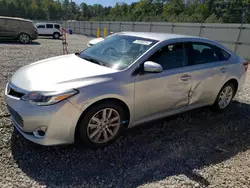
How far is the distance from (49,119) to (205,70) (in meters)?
2.69

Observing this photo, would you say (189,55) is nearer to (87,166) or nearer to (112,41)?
(112,41)

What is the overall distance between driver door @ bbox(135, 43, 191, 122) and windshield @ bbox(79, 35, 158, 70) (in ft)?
0.79

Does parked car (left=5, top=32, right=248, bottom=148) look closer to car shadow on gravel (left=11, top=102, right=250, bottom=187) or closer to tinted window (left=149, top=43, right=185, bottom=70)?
tinted window (left=149, top=43, right=185, bottom=70)

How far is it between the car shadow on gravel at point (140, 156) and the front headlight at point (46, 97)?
0.71m

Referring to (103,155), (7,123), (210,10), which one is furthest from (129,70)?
(210,10)

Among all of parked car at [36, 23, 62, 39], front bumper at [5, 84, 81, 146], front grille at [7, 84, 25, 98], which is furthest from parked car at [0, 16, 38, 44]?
front bumper at [5, 84, 81, 146]

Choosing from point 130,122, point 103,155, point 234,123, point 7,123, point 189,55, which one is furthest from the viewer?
point 234,123

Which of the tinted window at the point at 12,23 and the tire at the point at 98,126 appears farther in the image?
the tinted window at the point at 12,23

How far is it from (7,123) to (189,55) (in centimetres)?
313

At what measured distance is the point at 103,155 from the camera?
113 inches

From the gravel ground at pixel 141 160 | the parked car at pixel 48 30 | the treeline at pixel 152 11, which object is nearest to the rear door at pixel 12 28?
the parked car at pixel 48 30

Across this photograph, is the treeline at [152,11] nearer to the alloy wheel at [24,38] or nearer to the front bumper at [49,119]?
the alloy wheel at [24,38]

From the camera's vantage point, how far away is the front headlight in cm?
253

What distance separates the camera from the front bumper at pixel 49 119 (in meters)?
2.52
